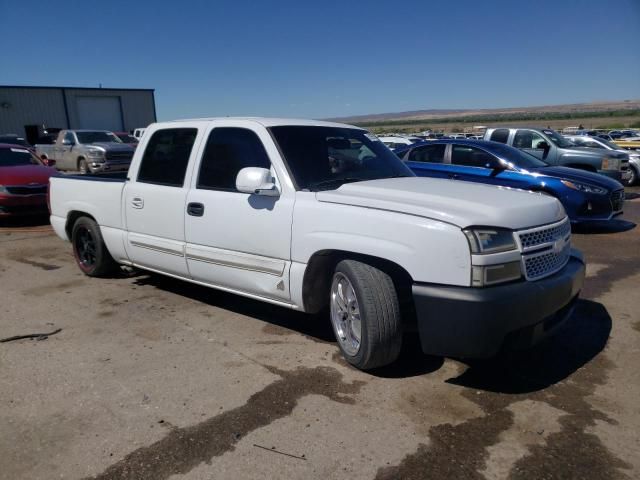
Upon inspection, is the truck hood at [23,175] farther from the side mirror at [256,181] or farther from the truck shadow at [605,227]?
the truck shadow at [605,227]

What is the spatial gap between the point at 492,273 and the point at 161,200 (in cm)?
313

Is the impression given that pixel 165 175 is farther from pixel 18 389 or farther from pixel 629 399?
pixel 629 399

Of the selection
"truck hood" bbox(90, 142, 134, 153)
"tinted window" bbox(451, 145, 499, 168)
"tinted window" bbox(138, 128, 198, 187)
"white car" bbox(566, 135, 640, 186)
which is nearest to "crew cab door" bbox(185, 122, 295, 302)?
"tinted window" bbox(138, 128, 198, 187)

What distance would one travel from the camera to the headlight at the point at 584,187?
877cm

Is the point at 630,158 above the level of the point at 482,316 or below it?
below

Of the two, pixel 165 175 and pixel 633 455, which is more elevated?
pixel 165 175

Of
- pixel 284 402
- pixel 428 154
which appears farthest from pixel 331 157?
pixel 428 154

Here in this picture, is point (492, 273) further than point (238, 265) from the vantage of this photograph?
No

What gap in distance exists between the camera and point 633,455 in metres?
2.75

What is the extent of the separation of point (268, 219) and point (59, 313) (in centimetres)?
251

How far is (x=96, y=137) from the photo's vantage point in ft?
63.4

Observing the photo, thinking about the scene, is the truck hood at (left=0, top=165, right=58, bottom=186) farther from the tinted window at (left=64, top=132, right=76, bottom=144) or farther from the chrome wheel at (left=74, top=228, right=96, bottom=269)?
the tinted window at (left=64, top=132, right=76, bottom=144)

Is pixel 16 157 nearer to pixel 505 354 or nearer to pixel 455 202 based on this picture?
pixel 455 202

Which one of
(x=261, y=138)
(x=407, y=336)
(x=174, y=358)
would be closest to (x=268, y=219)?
(x=261, y=138)
